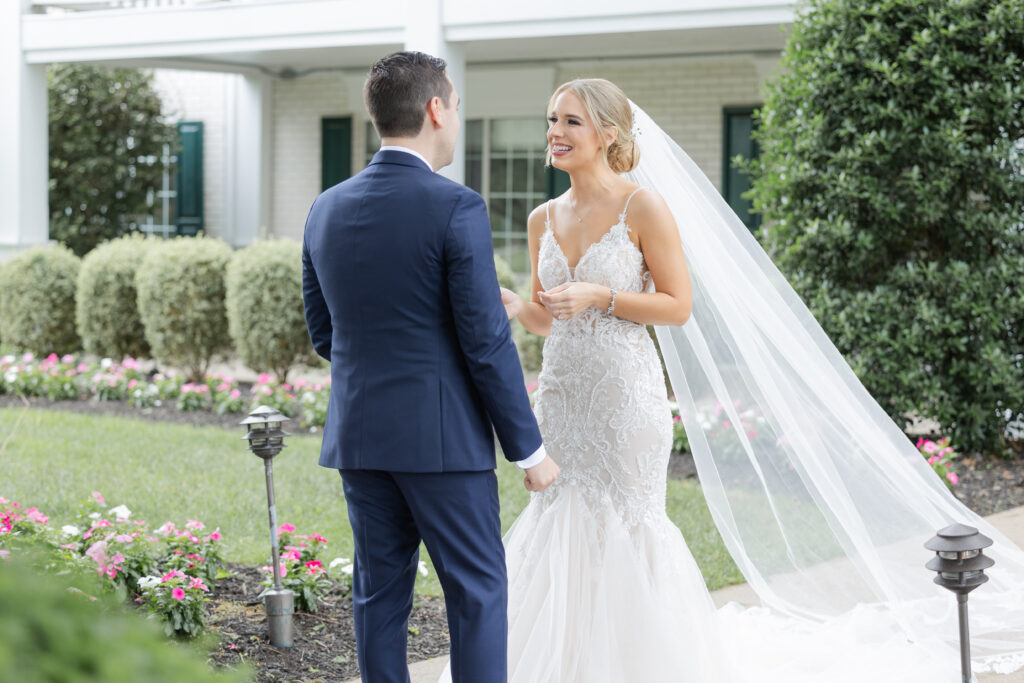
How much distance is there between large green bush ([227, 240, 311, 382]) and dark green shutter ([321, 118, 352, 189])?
5.17 metres

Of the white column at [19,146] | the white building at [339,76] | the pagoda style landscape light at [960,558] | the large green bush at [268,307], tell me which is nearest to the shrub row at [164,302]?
the large green bush at [268,307]

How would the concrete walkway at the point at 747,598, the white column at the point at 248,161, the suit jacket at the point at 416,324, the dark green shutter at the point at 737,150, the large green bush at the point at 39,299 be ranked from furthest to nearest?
the white column at the point at 248,161
the dark green shutter at the point at 737,150
the large green bush at the point at 39,299
the concrete walkway at the point at 747,598
the suit jacket at the point at 416,324

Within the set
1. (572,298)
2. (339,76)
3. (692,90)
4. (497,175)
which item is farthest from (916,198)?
(339,76)

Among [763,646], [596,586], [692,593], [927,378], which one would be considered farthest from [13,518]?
[927,378]

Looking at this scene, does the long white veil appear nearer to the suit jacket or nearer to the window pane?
the suit jacket

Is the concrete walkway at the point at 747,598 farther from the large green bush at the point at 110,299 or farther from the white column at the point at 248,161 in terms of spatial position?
the white column at the point at 248,161

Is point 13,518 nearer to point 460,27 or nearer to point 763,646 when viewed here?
point 763,646

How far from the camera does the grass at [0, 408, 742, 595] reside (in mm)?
5938

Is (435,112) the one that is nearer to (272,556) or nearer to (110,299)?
(272,556)

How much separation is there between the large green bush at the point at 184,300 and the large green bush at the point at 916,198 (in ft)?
19.2

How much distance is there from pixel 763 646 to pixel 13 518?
2.98 meters

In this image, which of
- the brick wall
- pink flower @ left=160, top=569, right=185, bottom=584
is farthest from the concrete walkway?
the brick wall

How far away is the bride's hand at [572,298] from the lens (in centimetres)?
347

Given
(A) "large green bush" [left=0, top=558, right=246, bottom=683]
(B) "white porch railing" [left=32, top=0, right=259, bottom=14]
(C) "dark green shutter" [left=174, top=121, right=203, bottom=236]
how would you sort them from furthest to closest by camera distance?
(C) "dark green shutter" [left=174, top=121, right=203, bottom=236] < (B) "white porch railing" [left=32, top=0, right=259, bottom=14] < (A) "large green bush" [left=0, top=558, right=246, bottom=683]
